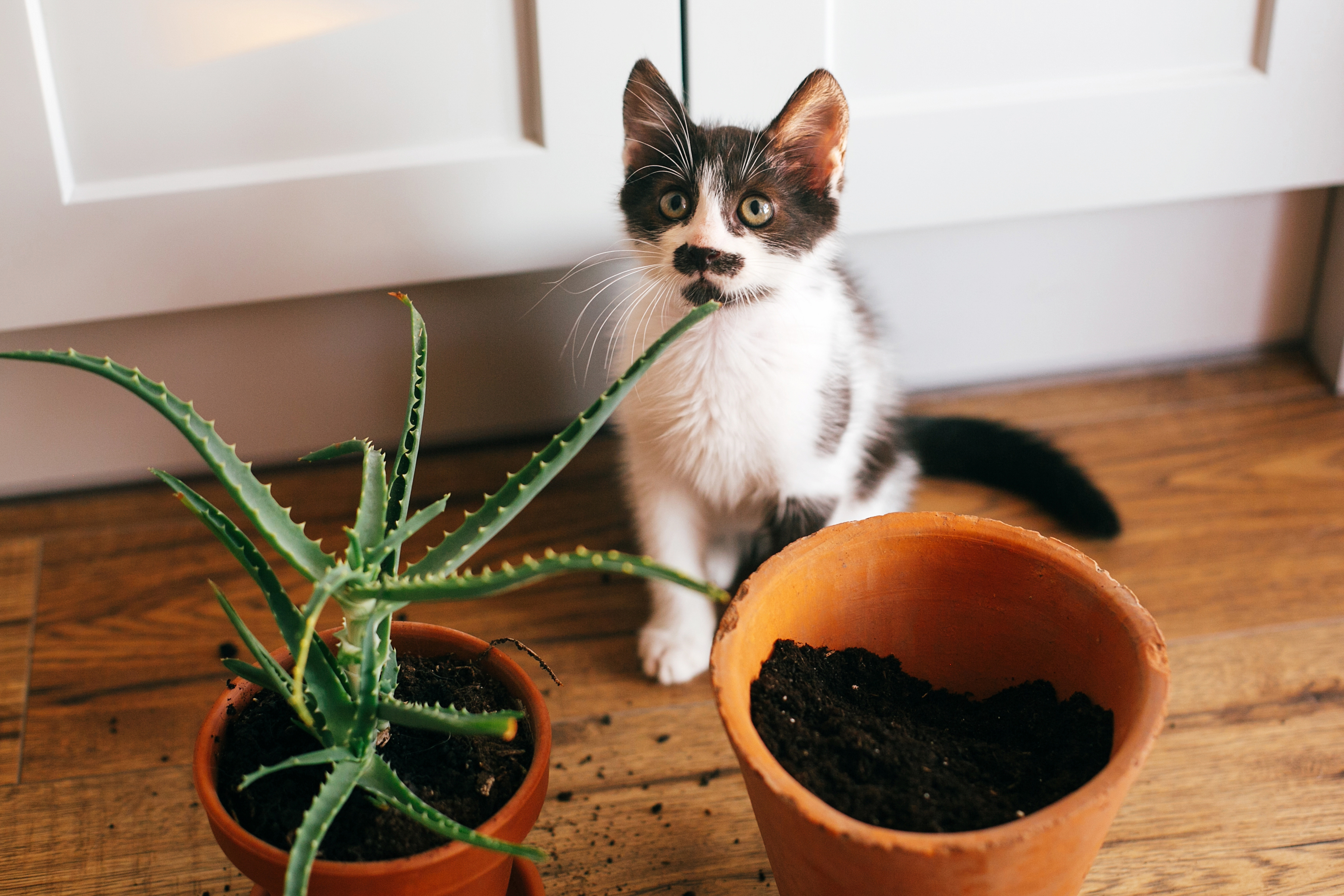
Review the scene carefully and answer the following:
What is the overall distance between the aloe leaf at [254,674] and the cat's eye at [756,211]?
599 mm

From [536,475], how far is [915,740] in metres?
0.36

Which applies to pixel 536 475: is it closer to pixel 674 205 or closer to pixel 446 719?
pixel 446 719

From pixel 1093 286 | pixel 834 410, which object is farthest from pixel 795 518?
pixel 1093 286

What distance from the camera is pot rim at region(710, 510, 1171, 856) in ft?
2.03

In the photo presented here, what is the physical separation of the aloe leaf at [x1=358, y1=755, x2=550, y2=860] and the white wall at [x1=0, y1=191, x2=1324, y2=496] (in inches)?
32.2

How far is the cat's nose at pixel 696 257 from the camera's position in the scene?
96 cm

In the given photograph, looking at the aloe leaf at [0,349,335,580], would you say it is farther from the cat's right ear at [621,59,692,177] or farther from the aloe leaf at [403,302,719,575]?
the cat's right ear at [621,59,692,177]

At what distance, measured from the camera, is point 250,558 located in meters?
0.65

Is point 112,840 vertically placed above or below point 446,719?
below

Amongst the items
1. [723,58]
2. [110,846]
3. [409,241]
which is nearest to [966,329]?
[723,58]

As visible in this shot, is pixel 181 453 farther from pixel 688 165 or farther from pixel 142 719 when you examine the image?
pixel 688 165

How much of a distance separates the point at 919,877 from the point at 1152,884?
15.8 inches

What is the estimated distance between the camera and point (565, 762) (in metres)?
1.04

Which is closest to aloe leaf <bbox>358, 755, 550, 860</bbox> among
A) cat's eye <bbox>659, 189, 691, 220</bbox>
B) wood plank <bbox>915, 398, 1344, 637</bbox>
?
A: cat's eye <bbox>659, 189, 691, 220</bbox>
